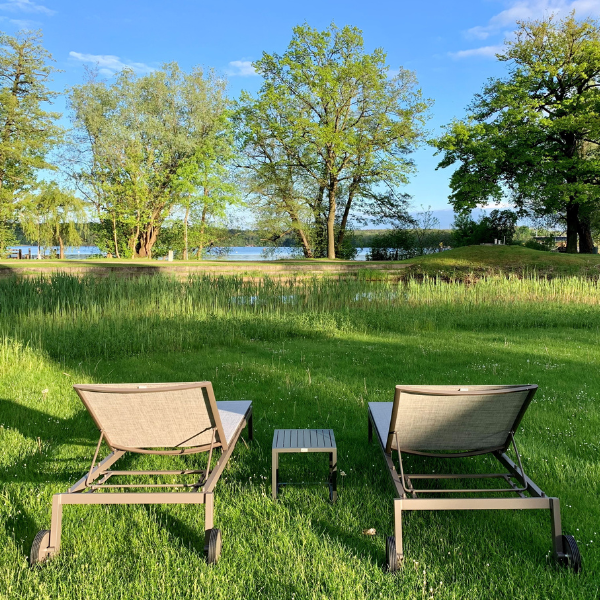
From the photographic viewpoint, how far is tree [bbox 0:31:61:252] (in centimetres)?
2623

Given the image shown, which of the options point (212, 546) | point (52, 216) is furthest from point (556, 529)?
point (52, 216)

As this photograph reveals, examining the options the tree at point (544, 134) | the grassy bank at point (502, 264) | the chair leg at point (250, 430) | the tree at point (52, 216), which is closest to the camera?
the chair leg at point (250, 430)

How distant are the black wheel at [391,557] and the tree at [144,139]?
96.6ft

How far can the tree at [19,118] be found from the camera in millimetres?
26234

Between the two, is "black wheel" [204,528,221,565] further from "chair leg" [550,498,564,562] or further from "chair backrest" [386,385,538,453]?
"chair leg" [550,498,564,562]

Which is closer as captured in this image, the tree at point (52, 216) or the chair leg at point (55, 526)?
the chair leg at point (55, 526)

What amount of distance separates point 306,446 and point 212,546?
29.1 inches

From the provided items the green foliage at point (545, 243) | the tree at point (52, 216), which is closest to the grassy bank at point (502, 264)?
the green foliage at point (545, 243)

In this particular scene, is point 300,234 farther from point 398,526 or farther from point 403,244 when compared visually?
point 398,526

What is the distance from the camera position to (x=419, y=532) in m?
2.25

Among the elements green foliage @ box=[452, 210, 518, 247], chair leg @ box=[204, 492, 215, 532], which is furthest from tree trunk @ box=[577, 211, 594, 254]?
chair leg @ box=[204, 492, 215, 532]

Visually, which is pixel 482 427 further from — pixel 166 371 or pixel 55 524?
pixel 166 371

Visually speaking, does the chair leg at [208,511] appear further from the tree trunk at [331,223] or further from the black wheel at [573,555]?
the tree trunk at [331,223]

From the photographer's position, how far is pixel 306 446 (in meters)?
2.56
